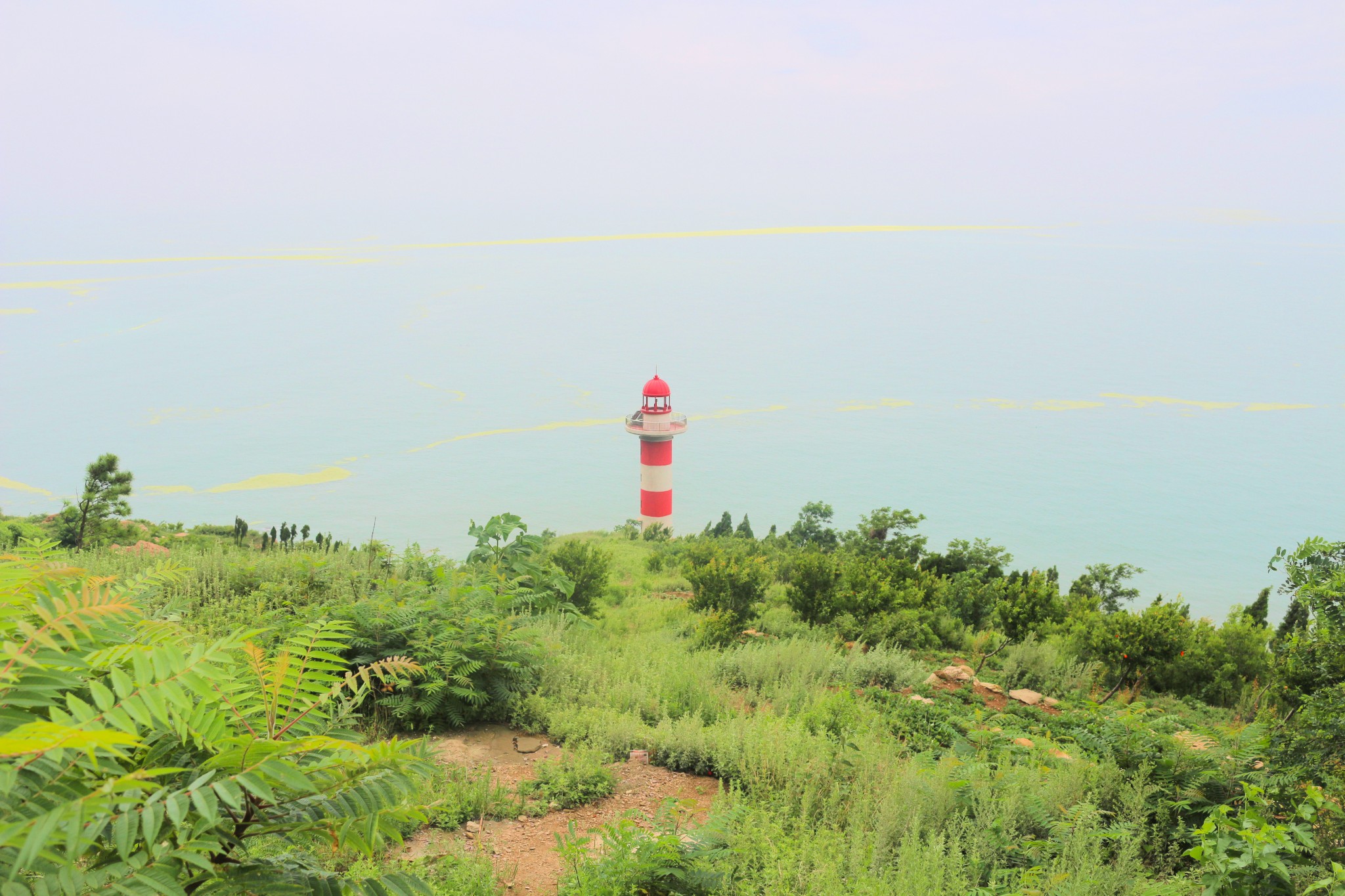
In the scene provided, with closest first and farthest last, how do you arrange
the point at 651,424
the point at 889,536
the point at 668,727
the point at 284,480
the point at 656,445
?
the point at 668,727
the point at 889,536
the point at 651,424
the point at 656,445
the point at 284,480

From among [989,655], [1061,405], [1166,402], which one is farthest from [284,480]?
[1166,402]

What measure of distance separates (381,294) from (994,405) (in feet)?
433

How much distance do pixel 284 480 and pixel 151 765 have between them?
95.2m

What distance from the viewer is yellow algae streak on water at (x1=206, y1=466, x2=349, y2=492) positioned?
86.2m

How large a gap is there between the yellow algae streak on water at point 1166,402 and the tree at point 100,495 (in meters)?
132

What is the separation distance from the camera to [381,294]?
184875mm

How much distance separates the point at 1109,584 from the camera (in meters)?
18.3

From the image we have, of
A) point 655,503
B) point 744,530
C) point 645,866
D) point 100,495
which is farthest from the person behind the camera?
point 655,503

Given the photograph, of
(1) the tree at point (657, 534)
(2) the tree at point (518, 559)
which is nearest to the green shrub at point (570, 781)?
(2) the tree at point (518, 559)

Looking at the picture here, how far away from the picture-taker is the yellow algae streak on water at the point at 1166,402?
124312 millimetres

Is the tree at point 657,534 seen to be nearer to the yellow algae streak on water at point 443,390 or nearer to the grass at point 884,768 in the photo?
the grass at point 884,768

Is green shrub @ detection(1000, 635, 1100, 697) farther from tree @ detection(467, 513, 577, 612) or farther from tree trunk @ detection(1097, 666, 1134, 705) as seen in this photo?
tree @ detection(467, 513, 577, 612)

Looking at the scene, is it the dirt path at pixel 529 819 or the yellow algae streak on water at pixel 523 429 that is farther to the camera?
the yellow algae streak on water at pixel 523 429

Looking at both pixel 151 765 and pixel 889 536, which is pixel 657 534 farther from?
pixel 151 765
